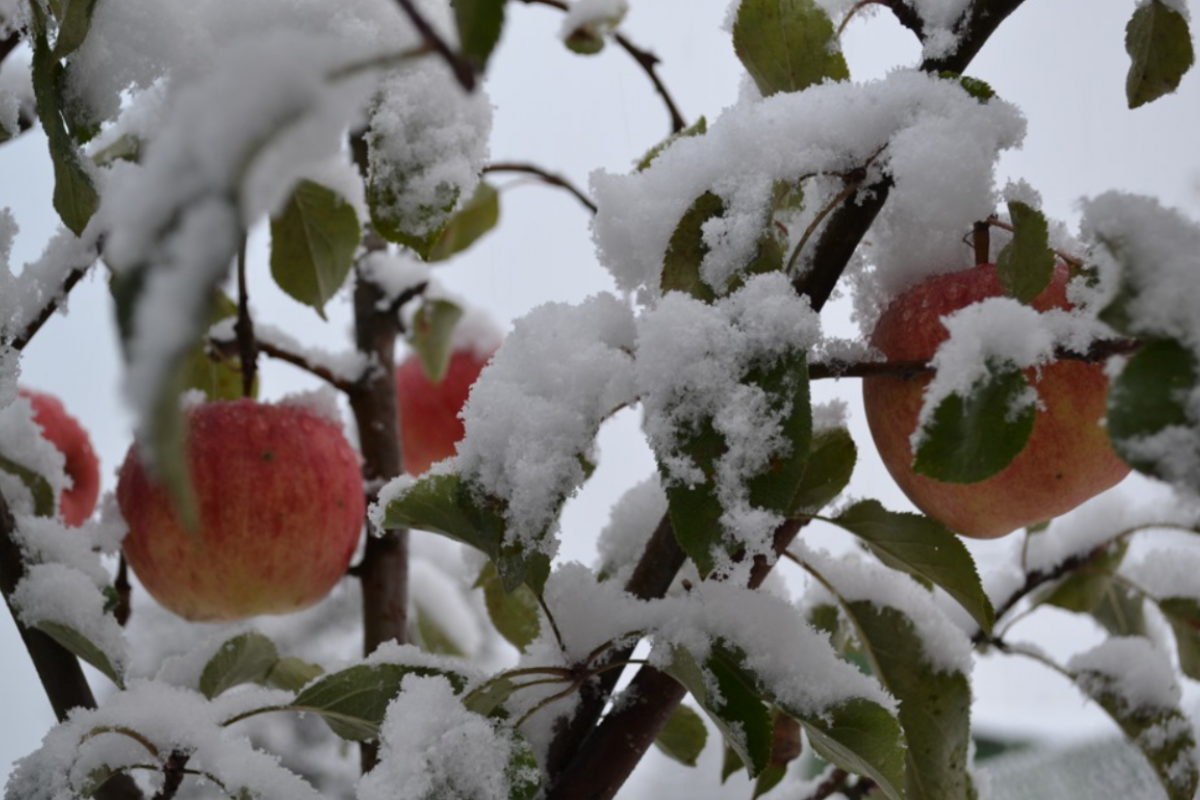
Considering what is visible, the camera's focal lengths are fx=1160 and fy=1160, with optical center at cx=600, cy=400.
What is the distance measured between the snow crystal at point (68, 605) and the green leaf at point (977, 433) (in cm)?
36

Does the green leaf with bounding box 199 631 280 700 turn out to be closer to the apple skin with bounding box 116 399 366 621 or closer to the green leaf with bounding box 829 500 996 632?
the apple skin with bounding box 116 399 366 621

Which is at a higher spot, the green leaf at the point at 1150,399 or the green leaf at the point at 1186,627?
the green leaf at the point at 1186,627

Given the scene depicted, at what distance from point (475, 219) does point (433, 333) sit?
0.10m

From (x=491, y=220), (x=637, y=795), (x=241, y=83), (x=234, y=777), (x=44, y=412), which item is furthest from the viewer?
(x=637, y=795)

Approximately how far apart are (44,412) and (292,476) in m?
0.20

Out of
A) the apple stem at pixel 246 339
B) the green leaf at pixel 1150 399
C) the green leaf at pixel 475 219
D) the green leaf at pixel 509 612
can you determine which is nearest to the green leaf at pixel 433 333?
the green leaf at pixel 475 219

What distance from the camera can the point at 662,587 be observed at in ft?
1.44

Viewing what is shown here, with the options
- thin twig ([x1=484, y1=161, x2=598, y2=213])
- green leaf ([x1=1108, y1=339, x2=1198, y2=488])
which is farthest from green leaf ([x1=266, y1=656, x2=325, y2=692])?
green leaf ([x1=1108, y1=339, x2=1198, y2=488])

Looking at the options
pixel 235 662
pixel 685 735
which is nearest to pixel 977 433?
pixel 685 735

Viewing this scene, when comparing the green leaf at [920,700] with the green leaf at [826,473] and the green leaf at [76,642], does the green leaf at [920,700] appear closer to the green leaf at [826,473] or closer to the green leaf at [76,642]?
the green leaf at [826,473]

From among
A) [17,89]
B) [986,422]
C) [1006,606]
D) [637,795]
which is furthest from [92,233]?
[637,795]

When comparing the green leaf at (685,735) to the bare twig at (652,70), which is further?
the bare twig at (652,70)

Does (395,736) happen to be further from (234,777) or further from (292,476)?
(292,476)

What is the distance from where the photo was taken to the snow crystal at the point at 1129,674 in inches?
22.7
